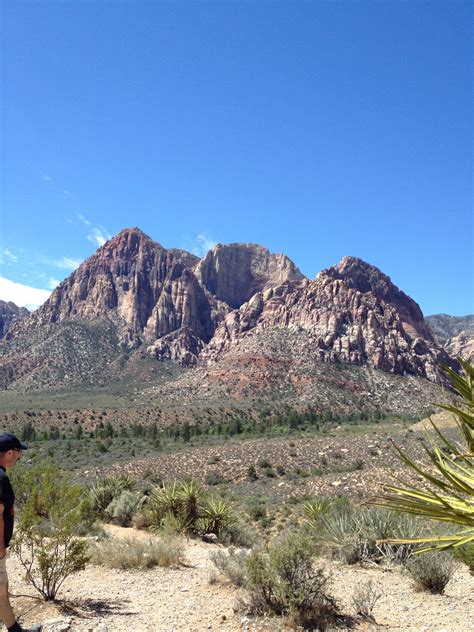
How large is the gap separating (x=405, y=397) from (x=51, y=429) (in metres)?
61.5

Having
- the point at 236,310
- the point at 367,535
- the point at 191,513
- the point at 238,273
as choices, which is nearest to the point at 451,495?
the point at 367,535

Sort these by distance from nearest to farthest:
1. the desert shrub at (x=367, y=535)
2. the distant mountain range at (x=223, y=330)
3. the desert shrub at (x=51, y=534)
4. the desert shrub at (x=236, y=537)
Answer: the desert shrub at (x=51, y=534)
the desert shrub at (x=367, y=535)
the desert shrub at (x=236, y=537)
the distant mountain range at (x=223, y=330)

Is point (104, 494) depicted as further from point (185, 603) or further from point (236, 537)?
point (185, 603)

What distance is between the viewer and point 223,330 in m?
142

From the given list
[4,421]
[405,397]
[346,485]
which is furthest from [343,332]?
[346,485]

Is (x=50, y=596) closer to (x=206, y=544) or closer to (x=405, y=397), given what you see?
(x=206, y=544)

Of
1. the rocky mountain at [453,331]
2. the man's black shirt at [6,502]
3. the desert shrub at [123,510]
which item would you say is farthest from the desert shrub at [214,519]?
the rocky mountain at [453,331]

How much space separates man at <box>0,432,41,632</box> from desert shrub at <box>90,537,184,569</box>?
10.4 feet

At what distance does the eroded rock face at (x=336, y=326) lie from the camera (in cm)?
10119

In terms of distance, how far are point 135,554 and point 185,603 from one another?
2.15 meters

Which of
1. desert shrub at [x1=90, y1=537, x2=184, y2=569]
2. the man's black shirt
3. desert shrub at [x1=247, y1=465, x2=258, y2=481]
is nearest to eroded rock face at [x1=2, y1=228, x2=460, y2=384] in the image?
desert shrub at [x1=247, y1=465, x2=258, y2=481]

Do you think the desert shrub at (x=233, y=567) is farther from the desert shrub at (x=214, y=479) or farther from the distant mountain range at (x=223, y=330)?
the distant mountain range at (x=223, y=330)

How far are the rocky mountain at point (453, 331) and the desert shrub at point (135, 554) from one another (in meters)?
152

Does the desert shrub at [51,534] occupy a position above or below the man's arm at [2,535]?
below
